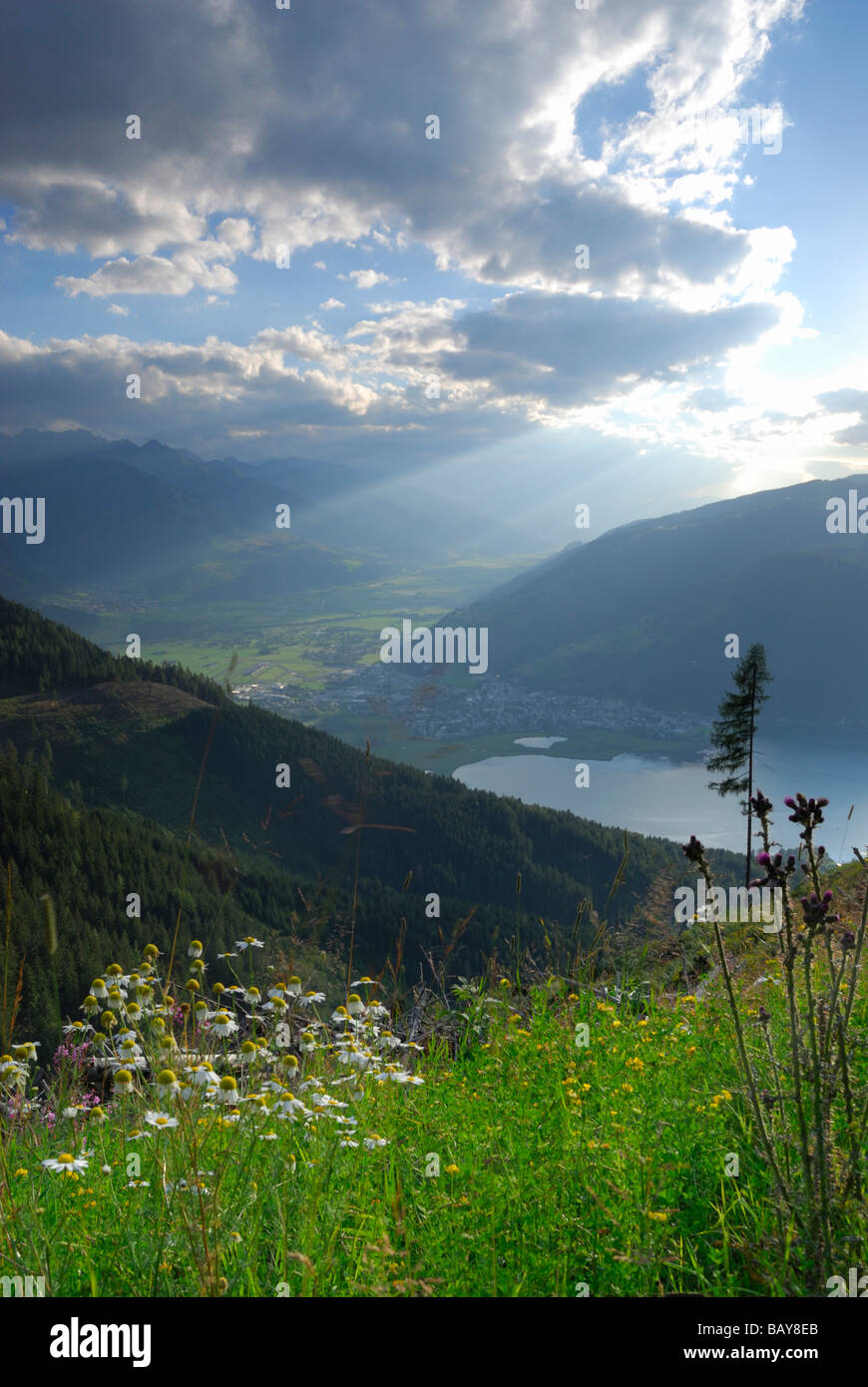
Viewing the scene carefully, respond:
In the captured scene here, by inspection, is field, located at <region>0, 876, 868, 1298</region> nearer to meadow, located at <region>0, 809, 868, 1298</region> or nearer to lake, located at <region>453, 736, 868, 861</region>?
meadow, located at <region>0, 809, 868, 1298</region>

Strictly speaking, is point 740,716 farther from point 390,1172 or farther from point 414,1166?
point 390,1172

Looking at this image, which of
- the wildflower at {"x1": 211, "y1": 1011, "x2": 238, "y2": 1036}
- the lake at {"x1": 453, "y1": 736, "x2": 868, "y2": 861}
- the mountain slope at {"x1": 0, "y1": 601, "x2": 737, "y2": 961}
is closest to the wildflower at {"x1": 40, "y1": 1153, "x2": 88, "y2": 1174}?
the wildflower at {"x1": 211, "y1": 1011, "x2": 238, "y2": 1036}

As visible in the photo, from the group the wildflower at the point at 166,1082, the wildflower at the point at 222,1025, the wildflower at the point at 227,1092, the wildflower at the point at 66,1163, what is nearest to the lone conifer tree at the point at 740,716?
the wildflower at the point at 222,1025

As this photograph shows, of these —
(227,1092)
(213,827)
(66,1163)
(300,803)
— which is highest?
(227,1092)

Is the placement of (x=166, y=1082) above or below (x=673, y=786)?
below

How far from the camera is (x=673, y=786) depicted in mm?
133375

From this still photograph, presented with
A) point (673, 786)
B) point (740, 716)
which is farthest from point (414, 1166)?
point (673, 786)

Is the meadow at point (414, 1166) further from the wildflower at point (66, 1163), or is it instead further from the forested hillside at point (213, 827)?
the forested hillside at point (213, 827)

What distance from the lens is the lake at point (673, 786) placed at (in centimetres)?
10144

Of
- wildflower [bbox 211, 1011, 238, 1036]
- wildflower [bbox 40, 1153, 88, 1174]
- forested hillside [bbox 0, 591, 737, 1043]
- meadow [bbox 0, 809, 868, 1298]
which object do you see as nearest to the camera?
meadow [bbox 0, 809, 868, 1298]

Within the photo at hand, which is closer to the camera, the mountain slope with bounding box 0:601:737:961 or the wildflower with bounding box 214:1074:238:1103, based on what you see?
the wildflower with bounding box 214:1074:238:1103

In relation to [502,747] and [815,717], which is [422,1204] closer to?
[502,747]

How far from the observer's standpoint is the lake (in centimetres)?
10144
